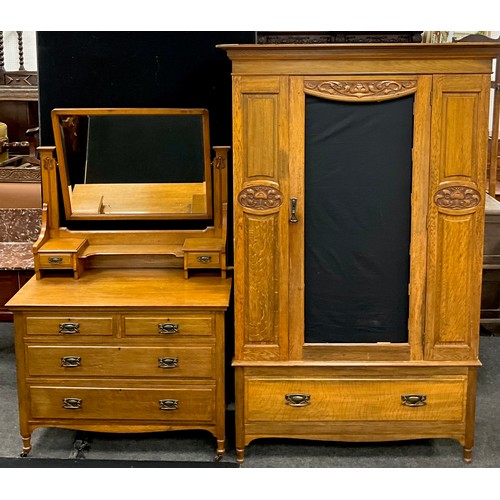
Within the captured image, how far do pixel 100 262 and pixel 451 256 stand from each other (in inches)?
75.5

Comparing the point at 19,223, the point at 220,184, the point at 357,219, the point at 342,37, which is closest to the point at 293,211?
the point at 357,219

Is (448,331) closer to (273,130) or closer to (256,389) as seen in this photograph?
(256,389)

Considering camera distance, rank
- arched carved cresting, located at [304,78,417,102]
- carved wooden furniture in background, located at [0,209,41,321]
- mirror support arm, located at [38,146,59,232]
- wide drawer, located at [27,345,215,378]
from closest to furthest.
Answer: arched carved cresting, located at [304,78,417,102] < wide drawer, located at [27,345,215,378] < mirror support arm, located at [38,146,59,232] < carved wooden furniture in background, located at [0,209,41,321]

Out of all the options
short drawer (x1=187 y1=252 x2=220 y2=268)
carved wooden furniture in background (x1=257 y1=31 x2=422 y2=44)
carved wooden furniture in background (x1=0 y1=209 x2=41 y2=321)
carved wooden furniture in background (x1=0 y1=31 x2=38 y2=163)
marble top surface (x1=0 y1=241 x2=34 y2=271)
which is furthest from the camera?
carved wooden furniture in background (x1=0 y1=31 x2=38 y2=163)

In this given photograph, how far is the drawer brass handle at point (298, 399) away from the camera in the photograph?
387 cm

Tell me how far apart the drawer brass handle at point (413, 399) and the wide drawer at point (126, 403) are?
0.96 meters

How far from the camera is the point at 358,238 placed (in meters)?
3.67

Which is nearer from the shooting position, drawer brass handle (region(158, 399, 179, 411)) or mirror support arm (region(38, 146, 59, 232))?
drawer brass handle (region(158, 399, 179, 411))

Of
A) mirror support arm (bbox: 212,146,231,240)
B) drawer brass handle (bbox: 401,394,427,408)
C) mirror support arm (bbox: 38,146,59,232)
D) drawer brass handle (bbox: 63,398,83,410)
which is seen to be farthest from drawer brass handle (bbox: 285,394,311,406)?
mirror support arm (bbox: 38,146,59,232)

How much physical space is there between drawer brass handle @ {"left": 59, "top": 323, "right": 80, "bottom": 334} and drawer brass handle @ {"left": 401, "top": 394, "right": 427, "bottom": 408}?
166cm

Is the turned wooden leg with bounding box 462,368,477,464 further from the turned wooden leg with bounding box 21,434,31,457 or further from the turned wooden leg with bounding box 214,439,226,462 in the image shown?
the turned wooden leg with bounding box 21,434,31,457

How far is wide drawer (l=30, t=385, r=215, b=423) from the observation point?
12.8ft

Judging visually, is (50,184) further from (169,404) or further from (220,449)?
(220,449)

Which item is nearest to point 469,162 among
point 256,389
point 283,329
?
point 283,329
